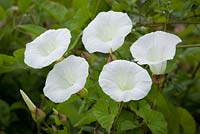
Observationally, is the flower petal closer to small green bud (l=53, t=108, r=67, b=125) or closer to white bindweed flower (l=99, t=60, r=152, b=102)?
white bindweed flower (l=99, t=60, r=152, b=102)

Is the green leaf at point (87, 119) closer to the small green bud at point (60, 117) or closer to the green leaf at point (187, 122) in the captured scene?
the small green bud at point (60, 117)

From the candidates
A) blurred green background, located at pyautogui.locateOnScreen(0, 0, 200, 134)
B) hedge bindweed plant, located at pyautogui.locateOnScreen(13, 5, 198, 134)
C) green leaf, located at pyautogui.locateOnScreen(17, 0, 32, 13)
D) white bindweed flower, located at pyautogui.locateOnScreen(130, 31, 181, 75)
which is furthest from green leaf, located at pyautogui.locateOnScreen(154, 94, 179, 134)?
green leaf, located at pyautogui.locateOnScreen(17, 0, 32, 13)

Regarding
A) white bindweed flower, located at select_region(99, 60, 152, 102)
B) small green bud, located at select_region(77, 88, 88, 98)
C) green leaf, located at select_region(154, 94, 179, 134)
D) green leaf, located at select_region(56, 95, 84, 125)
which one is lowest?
green leaf, located at select_region(154, 94, 179, 134)

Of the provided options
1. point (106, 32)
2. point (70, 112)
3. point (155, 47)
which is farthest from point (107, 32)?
point (70, 112)

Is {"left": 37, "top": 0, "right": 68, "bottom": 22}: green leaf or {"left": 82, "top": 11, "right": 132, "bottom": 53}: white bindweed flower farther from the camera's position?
{"left": 37, "top": 0, "right": 68, "bottom": 22}: green leaf

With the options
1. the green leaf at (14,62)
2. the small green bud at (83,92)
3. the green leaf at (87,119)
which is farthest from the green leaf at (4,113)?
the small green bud at (83,92)

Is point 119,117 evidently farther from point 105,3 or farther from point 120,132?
point 105,3

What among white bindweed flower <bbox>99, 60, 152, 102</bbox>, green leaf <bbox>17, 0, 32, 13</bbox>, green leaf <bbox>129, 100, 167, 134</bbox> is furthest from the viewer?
green leaf <bbox>17, 0, 32, 13</bbox>
